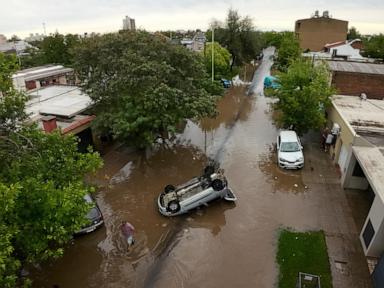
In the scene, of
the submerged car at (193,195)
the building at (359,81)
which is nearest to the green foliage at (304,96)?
the building at (359,81)

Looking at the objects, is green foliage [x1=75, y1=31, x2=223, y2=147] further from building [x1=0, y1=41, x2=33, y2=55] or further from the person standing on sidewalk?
building [x1=0, y1=41, x2=33, y2=55]

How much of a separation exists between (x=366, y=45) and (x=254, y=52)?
55.5 ft

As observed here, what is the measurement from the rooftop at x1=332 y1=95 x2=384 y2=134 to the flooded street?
8.83ft

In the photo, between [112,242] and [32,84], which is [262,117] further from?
[32,84]

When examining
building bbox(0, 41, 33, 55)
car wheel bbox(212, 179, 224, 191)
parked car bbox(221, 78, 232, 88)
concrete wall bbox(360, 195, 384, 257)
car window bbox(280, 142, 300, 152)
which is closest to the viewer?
concrete wall bbox(360, 195, 384, 257)

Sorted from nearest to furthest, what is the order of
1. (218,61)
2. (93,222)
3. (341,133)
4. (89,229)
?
(89,229) → (93,222) → (341,133) → (218,61)

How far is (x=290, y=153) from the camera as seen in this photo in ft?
53.3

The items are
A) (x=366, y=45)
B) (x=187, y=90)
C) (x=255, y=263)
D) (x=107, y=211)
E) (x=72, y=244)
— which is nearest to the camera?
(x=255, y=263)

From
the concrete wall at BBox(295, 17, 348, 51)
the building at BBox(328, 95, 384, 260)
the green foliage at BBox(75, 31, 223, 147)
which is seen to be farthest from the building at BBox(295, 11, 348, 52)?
the green foliage at BBox(75, 31, 223, 147)

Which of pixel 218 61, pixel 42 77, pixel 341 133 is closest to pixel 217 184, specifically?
pixel 341 133

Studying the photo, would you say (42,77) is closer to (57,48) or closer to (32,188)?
(57,48)

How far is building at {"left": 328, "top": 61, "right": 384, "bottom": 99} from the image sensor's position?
20.8 meters

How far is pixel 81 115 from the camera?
17.9 meters

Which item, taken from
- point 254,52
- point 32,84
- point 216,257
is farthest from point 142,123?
point 254,52
